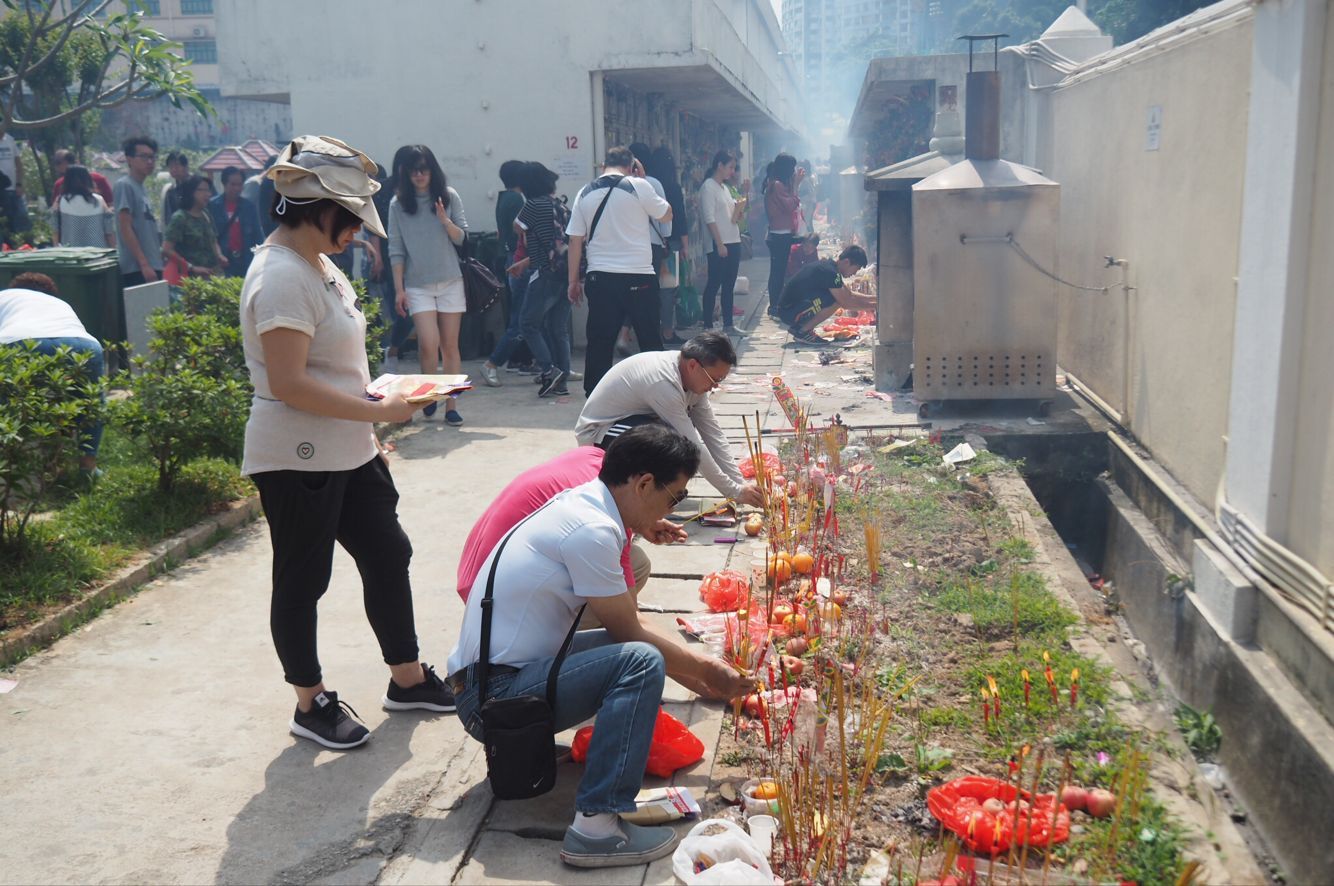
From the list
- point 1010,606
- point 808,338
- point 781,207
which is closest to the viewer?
point 1010,606

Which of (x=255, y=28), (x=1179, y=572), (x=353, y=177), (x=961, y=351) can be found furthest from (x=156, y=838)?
(x=255, y=28)

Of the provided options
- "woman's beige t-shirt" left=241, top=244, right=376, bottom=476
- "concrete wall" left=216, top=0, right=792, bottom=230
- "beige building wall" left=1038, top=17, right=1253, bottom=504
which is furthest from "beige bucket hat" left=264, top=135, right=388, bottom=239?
"concrete wall" left=216, top=0, right=792, bottom=230

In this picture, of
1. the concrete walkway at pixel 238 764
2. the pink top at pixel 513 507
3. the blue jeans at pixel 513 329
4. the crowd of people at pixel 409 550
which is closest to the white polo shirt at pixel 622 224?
the blue jeans at pixel 513 329

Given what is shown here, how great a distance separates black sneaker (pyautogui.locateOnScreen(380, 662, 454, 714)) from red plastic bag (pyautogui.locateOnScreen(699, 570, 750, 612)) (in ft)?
4.40

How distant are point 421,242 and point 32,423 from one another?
3.98 m

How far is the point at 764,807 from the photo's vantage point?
3.54m

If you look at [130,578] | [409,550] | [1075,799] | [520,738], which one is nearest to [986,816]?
[1075,799]

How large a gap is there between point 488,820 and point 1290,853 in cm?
272

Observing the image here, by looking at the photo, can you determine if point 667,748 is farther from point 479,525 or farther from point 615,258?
point 615,258

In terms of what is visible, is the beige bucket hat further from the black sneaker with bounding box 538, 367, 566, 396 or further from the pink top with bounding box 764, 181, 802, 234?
the pink top with bounding box 764, 181, 802, 234

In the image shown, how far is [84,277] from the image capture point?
885cm

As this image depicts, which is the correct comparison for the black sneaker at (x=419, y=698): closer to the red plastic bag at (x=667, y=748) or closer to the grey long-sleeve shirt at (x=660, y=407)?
the red plastic bag at (x=667, y=748)

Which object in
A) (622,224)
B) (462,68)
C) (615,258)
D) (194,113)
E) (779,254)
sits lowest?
(779,254)

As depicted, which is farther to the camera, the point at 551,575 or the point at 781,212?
the point at 781,212
